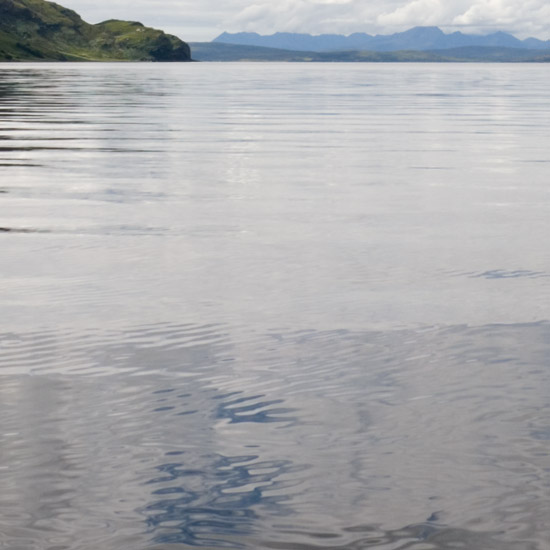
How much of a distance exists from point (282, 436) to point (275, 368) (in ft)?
4.82

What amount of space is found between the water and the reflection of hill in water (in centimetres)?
2

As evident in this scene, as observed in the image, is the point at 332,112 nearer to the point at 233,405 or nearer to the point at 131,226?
the point at 131,226

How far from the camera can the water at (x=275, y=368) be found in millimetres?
4742

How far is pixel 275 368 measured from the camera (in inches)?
285

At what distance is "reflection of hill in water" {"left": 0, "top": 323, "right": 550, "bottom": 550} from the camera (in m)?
4.63

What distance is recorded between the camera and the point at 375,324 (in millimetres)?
8539

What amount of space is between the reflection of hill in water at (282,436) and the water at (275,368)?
2cm

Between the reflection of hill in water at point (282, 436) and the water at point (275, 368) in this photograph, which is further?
the water at point (275, 368)

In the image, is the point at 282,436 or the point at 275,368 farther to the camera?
the point at 275,368

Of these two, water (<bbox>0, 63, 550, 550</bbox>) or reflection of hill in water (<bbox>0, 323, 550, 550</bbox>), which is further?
water (<bbox>0, 63, 550, 550</bbox>)

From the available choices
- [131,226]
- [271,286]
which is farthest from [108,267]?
[131,226]

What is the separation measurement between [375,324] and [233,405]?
244cm

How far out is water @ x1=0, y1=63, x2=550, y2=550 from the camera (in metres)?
4.74

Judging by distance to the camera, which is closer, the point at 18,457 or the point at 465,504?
the point at 465,504
